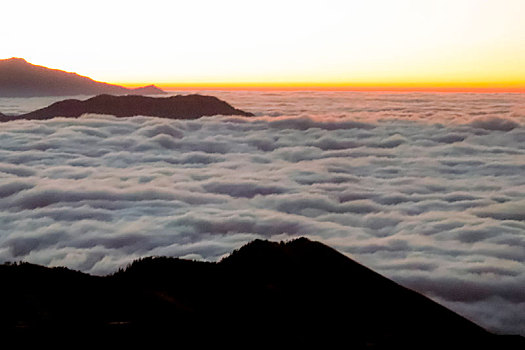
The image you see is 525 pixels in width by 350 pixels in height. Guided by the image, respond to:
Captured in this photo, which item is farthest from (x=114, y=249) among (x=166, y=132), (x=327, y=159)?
(x=166, y=132)

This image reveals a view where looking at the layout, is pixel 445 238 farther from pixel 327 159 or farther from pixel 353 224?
pixel 327 159

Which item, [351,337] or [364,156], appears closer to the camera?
[351,337]

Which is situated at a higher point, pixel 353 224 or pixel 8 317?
pixel 8 317

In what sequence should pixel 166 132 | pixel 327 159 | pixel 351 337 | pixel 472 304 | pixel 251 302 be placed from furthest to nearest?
pixel 166 132
pixel 327 159
pixel 472 304
pixel 251 302
pixel 351 337

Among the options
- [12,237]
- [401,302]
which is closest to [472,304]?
[401,302]

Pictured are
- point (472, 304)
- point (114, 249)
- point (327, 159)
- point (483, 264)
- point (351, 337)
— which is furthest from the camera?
point (327, 159)

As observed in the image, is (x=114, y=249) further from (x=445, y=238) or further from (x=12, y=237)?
(x=445, y=238)

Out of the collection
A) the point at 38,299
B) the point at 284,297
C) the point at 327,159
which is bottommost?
the point at 327,159
